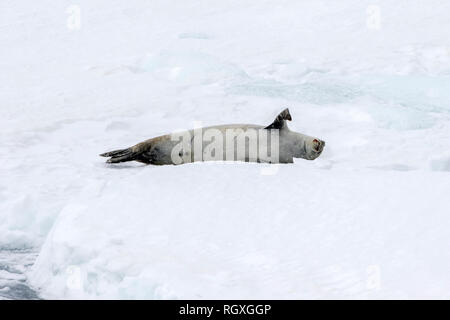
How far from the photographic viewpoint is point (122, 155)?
579cm

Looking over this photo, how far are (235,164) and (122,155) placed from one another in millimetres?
904

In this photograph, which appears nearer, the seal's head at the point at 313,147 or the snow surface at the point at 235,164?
the snow surface at the point at 235,164

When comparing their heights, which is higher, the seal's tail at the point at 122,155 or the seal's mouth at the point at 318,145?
the seal's mouth at the point at 318,145

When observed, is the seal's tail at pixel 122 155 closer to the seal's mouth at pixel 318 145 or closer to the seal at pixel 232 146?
the seal at pixel 232 146

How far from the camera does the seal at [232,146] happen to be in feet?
18.0

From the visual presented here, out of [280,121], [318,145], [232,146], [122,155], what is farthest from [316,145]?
[122,155]

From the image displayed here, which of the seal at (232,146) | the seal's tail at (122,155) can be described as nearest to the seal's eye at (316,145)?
the seal at (232,146)

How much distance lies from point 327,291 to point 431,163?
2136 mm

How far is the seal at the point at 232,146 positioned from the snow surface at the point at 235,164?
0.50 feet

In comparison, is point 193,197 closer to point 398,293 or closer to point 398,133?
point 398,293

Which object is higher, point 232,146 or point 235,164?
point 232,146

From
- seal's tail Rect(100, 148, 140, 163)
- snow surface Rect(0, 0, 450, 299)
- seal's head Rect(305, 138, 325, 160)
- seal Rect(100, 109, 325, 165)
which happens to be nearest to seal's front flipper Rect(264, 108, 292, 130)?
seal Rect(100, 109, 325, 165)

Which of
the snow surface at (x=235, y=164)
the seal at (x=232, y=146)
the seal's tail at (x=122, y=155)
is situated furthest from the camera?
the seal's tail at (x=122, y=155)

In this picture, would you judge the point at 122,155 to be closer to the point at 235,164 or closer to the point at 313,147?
the point at 235,164
